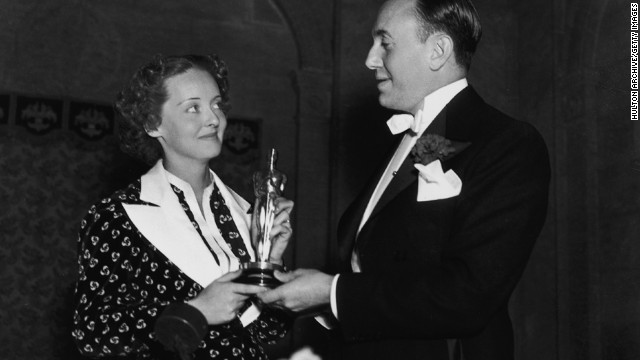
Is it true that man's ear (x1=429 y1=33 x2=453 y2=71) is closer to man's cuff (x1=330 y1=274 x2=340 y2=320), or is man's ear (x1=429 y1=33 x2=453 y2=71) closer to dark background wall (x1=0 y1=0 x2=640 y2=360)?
man's cuff (x1=330 y1=274 x2=340 y2=320)

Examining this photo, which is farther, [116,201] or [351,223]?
[116,201]

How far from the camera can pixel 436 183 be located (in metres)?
3.56

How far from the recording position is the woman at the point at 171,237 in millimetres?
3752

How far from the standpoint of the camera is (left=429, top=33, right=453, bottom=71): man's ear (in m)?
3.82

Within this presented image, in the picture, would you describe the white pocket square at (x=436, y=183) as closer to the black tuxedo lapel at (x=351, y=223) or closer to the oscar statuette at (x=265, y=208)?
the black tuxedo lapel at (x=351, y=223)

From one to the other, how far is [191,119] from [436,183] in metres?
1.12

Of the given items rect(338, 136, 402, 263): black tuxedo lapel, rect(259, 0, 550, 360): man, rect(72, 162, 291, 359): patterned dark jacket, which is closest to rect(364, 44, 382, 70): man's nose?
rect(259, 0, 550, 360): man

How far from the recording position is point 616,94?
7715 mm

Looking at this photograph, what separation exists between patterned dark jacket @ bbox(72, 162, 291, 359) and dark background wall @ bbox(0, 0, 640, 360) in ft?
12.3

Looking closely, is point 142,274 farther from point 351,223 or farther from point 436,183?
point 436,183

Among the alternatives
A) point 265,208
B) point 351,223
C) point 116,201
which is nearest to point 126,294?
point 116,201

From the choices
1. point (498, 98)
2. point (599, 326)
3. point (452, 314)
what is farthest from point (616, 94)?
point (452, 314)

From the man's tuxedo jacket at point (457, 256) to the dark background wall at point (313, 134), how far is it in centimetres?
415

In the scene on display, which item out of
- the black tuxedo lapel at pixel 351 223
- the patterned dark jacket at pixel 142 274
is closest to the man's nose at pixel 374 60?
the black tuxedo lapel at pixel 351 223
